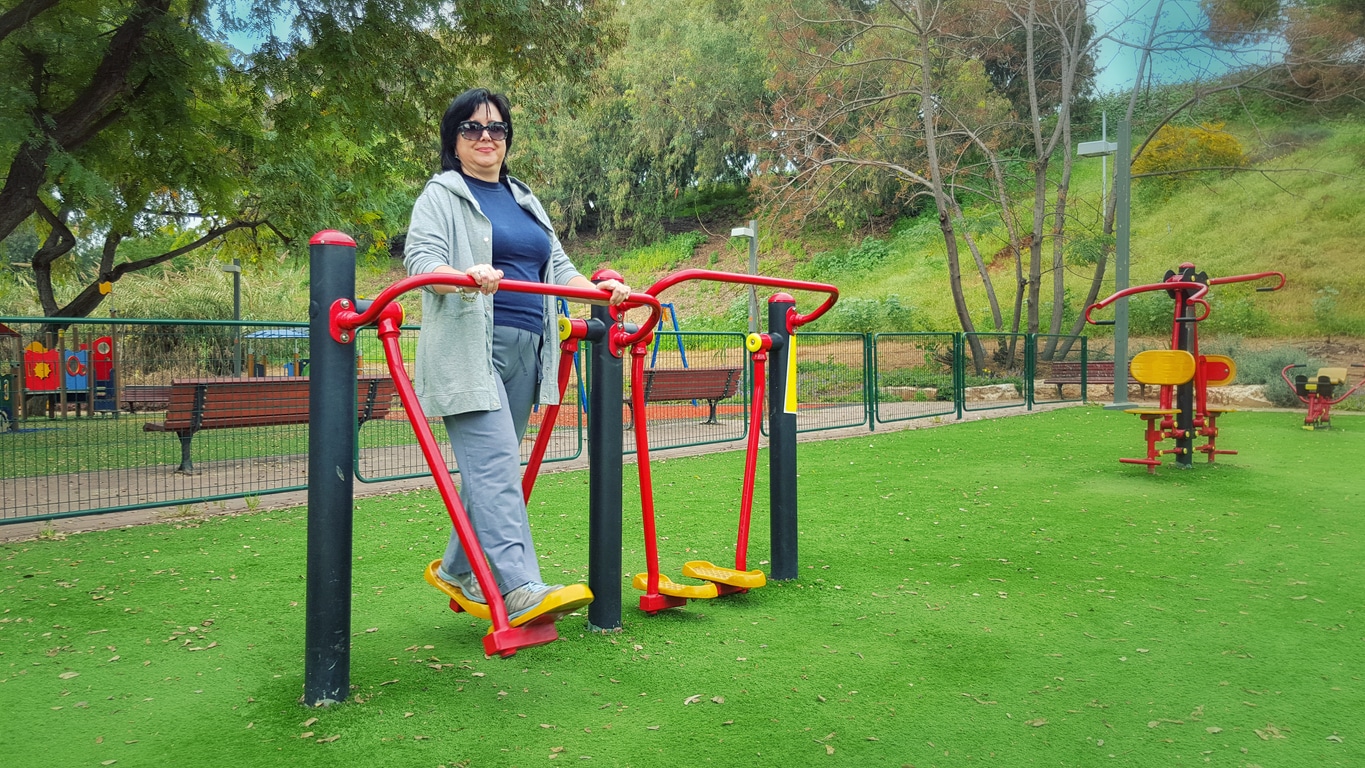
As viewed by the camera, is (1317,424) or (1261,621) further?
(1317,424)

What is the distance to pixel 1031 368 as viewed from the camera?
14.6m

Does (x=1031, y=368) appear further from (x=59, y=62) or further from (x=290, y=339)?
(x=59, y=62)

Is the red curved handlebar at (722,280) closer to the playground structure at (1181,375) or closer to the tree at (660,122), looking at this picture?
the playground structure at (1181,375)

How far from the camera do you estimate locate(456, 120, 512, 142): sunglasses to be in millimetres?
3084

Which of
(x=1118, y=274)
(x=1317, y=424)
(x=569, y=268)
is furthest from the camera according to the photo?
(x=1118, y=274)

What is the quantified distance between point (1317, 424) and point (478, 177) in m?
11.8

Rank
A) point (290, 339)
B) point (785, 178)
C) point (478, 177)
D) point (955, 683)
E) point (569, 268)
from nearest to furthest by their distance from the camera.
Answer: point (955, 683) → point (478, 177) → point (569, 268) → point (290, 339) → point (785, 178)

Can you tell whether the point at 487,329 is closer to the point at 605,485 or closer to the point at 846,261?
the point at 605,485

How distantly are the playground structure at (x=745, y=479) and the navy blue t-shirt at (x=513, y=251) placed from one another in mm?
439

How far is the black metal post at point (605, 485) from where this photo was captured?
3330 mm

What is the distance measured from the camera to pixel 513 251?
10.3 ft

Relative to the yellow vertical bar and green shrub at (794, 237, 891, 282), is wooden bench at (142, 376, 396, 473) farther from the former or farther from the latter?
green shrub at (794, 237, 891, 282)

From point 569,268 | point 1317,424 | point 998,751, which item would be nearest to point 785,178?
point 1317,424

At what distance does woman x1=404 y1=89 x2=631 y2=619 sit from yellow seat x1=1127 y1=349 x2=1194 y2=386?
227 inches
